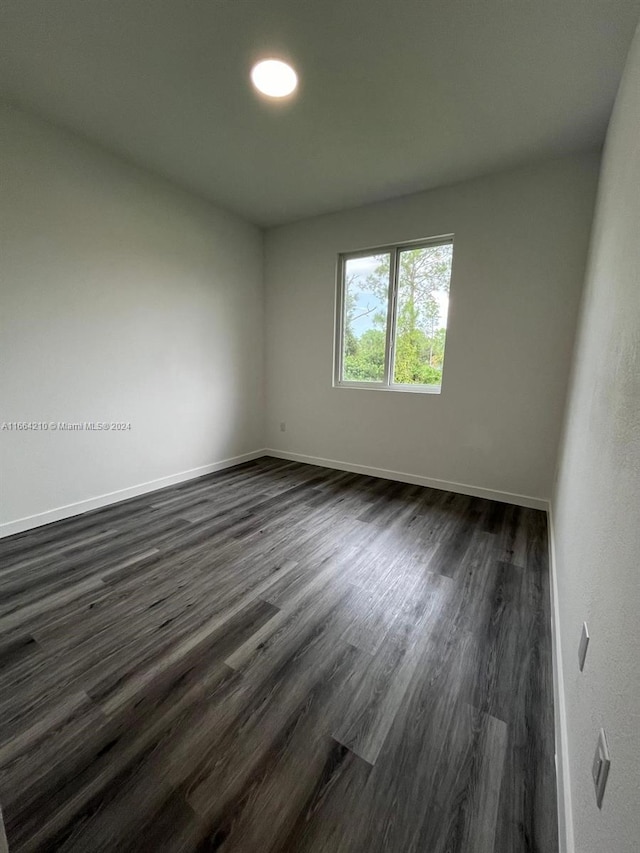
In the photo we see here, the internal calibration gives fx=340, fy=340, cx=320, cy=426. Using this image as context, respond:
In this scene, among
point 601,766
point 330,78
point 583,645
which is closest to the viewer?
point 601,766

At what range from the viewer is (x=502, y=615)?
5.65 feet

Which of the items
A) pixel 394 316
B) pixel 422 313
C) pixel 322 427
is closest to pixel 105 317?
pixel 322 427

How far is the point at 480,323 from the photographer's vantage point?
3.07 meters

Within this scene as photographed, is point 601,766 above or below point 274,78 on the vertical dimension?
below

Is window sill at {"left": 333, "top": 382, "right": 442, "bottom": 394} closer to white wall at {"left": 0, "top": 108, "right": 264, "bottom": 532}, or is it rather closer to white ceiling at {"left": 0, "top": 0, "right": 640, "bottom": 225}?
white wall at {"left": 0, "top": 108, "right": 264, "bottom": 532}

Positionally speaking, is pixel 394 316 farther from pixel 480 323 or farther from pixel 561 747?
pixel 561 747

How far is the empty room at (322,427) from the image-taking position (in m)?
0.98

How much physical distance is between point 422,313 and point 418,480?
1713 millimetres

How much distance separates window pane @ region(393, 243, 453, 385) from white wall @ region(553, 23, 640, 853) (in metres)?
1.64

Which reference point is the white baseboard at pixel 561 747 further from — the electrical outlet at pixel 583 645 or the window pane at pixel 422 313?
the window pane at pixel 422 313

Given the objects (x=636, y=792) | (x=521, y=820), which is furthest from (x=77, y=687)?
(x=636, y=792)

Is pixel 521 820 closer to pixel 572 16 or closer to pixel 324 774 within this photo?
pixel 324 774

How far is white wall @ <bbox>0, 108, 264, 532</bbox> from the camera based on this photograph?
2.33 m

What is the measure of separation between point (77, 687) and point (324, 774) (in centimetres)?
97
